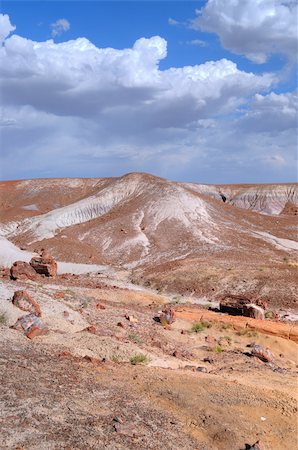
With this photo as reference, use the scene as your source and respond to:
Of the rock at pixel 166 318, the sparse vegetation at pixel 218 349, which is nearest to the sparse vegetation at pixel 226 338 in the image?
the sparse vegetation at pixel 218 349

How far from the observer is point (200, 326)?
1983 centimetres

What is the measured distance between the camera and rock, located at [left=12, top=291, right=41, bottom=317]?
578 inches

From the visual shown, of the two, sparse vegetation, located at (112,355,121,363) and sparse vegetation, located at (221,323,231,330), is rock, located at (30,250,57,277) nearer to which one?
sparse vegetation, located at (221,323,231,330)

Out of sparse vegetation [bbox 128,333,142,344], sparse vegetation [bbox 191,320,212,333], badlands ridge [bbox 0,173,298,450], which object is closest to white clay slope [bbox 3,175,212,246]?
badlands ridge [bbox 0,173,298,450]

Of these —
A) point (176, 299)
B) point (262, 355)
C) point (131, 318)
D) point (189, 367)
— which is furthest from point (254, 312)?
point (189, 367)

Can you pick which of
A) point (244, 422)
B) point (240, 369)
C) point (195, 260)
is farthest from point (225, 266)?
point (244, 422)

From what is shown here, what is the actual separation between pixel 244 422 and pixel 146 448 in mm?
2246

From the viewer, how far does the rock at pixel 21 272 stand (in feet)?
82.2

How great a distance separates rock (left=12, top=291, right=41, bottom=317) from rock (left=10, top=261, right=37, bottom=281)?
9633 mm

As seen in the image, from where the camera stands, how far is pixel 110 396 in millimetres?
9125

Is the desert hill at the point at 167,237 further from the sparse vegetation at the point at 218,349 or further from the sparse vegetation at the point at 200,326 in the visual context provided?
the sparse vegetation at the point at 218,349

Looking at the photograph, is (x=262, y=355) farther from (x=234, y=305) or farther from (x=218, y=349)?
(x=234, y=305)

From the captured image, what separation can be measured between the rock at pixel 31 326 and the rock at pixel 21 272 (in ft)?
38.2

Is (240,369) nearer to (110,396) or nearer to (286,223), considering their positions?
(110,396)
